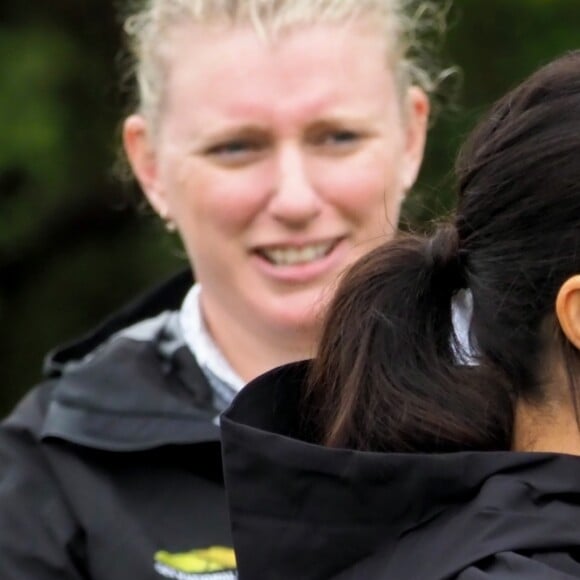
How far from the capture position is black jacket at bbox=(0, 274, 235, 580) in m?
2.10

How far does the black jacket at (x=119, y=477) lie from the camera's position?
2104mm

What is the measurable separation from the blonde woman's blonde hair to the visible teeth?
28cm

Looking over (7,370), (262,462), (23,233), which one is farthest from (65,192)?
(262,462)

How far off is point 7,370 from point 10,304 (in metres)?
0.17

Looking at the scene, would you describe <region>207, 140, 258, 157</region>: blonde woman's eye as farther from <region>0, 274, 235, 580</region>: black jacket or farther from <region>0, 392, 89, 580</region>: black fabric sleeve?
<region>0, 392, 89, 580</region>: black fabric sleeve

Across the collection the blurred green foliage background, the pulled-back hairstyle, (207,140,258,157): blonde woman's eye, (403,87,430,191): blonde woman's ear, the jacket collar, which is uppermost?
the pulled-back hairstyle

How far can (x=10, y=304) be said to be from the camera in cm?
428

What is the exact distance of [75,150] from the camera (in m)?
4.17

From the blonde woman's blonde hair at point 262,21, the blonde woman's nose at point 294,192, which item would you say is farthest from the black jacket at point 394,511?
the blonde woman's blonde hair at point 262,21

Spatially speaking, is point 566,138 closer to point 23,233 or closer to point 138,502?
point 138,502

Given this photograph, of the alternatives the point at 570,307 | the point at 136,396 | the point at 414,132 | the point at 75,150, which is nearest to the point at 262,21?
the point at 414,132

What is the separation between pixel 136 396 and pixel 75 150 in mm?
2018

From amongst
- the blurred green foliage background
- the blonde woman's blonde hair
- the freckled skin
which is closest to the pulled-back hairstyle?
the freckled skin

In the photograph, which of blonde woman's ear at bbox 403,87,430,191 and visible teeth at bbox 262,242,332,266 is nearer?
visible teeth at bbox 262,242,332,266
